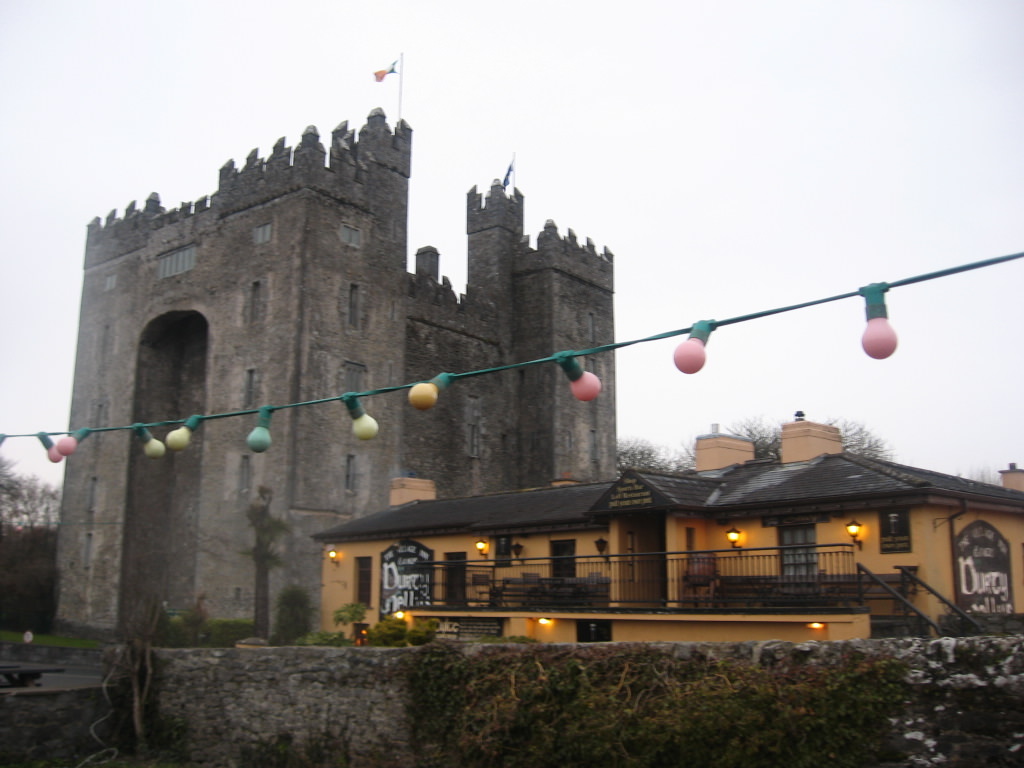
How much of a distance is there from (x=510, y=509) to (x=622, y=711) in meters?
13.6

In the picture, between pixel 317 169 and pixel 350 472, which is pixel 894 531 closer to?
pixel 350 472

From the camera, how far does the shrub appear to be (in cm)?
3053

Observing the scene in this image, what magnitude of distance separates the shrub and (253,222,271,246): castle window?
14507 mm

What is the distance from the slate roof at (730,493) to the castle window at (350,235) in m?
16.8

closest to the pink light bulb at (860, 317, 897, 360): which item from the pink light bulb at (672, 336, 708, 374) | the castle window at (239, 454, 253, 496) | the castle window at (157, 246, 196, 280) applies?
the pink light bulb at (672, 336, 708, 374)

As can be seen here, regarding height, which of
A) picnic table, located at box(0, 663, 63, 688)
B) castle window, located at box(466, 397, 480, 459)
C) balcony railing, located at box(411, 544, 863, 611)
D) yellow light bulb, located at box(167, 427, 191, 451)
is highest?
castle window, located at box(466, 397, 480, 459)

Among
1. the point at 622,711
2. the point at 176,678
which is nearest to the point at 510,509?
the point at 176,678

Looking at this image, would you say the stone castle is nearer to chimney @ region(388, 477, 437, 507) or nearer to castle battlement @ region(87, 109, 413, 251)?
castle battlement @ region(87, 109, 413, 251)

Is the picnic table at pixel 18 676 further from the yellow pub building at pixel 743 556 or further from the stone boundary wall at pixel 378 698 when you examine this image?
the yellow pub building at pixel 743 556

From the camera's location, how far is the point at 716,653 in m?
10.9

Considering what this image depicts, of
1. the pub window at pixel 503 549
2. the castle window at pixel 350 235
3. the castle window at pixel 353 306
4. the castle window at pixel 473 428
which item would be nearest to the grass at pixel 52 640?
the castle window at pixel 353 306

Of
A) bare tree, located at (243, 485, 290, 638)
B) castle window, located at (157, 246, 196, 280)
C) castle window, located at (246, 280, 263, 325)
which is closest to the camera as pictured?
bare tree, located at (243, 485, 290, 638)

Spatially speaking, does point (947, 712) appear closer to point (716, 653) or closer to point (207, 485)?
point (716, 653)

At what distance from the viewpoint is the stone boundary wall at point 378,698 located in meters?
8.97
